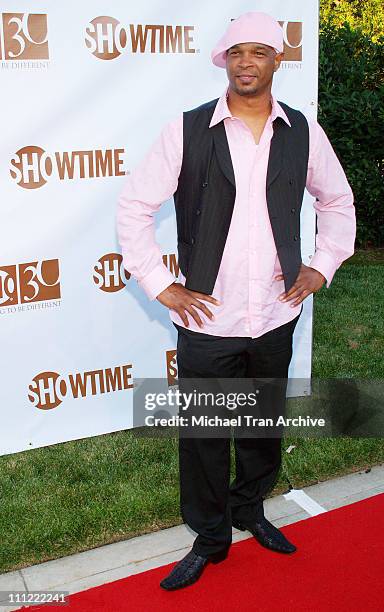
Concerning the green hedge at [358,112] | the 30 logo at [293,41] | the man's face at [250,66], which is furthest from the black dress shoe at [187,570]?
the green hedge at [358,112]

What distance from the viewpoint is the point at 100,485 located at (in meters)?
3.96

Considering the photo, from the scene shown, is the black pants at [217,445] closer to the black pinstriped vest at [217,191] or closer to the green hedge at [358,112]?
the black pinstriped vest at [217,191]

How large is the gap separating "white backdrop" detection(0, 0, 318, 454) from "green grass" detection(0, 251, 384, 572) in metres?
0.20

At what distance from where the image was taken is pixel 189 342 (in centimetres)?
302

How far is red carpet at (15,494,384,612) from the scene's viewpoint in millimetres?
3035

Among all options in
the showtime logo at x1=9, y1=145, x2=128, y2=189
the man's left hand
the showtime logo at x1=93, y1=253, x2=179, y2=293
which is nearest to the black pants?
the man's left hand

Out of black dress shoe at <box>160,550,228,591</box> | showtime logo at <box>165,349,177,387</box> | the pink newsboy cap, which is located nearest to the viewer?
the pink newsboy cap

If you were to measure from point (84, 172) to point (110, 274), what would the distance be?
Result: 23.8 inches

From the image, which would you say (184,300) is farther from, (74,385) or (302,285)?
(74,385)

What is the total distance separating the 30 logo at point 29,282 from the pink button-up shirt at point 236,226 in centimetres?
120

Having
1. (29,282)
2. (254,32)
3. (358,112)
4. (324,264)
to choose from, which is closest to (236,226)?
(324,264)

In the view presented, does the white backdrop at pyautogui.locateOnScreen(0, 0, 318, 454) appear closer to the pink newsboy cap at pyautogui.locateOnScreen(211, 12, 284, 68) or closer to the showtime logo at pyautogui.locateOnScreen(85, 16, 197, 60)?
the showtime logo at pyautogui.locateOnScreen(85, 16, 197, 60)

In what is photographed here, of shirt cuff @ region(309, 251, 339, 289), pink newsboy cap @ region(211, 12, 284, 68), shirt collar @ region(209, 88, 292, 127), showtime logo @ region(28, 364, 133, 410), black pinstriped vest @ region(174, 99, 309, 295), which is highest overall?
pink newsboy cap @ region(211, 12, 284, 68)

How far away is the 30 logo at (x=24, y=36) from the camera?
12.0ft
